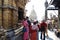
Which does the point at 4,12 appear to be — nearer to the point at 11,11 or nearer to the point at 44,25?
the point at 11,11

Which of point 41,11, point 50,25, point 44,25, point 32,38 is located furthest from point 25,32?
point 41,11

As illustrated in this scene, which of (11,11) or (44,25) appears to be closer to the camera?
(11,11)

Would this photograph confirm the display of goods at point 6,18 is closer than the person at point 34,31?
Yes

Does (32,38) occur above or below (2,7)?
below

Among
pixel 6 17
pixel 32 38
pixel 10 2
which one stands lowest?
pixel 32 38

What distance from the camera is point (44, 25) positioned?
15.6 m

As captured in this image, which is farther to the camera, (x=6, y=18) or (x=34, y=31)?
(x=34, y=31)

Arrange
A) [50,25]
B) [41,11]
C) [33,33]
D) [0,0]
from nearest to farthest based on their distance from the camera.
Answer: [0,0] < [33,33] < [50,25] < [41,11]

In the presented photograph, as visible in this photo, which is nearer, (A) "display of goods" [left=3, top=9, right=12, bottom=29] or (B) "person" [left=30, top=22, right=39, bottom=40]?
(A) "display of goods" [left=3, top=9, right=12, bottom=29]

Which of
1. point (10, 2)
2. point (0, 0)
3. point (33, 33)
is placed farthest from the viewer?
point (33, 33)

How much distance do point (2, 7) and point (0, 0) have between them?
0.42m

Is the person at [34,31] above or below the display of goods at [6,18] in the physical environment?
below

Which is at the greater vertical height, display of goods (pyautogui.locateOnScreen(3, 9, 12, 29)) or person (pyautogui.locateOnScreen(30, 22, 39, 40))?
display of goods (pyautogui.locateOnScreen(3, 9, 12, 29))

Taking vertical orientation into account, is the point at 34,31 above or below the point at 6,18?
below
